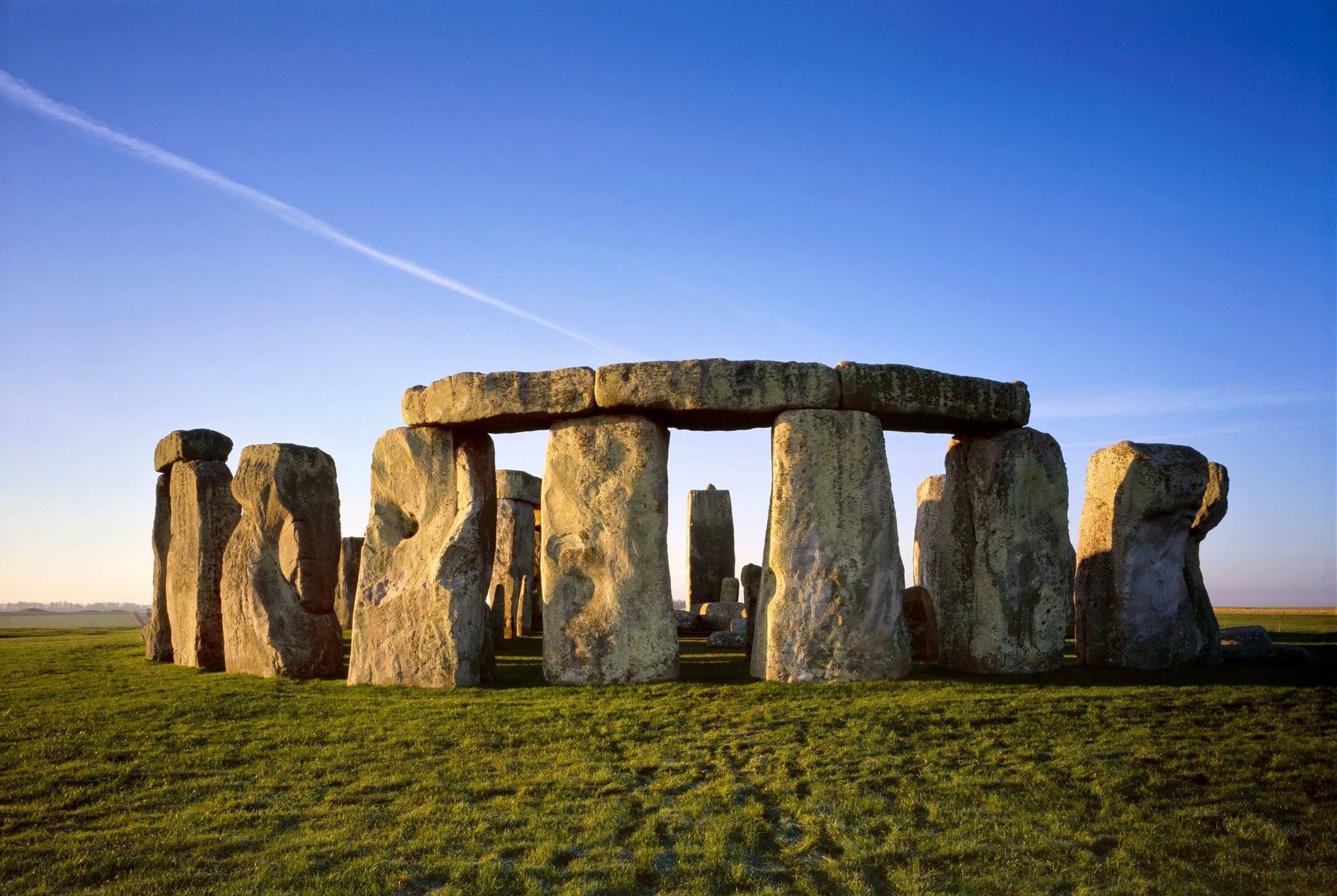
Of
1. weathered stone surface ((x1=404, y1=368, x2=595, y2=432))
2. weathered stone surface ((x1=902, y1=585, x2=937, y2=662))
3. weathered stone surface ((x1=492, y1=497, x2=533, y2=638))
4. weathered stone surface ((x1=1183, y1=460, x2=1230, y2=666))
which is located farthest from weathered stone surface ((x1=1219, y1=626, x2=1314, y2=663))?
weathered stone surface ((x1=492, y1=497, x2=533, y2=638))

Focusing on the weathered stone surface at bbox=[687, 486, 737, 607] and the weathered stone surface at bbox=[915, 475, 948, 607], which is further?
the weathered stone surface at bbox=[687, 486, 737, 607]

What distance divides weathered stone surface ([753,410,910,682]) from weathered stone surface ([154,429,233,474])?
23.7ft

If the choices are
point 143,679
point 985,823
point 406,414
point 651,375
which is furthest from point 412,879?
point 143,679

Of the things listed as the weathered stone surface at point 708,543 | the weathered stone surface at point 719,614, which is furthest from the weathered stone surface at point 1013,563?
the weathered stone surface at point 708,543

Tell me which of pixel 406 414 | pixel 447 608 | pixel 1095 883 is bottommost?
pixel 1095 883

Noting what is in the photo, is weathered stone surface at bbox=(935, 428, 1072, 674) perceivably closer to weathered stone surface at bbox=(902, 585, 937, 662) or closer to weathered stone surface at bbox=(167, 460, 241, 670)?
weathered stone surface at bbox=(902, 585, 937, 662)

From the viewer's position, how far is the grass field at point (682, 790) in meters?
4.82

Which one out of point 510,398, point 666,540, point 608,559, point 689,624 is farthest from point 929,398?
point 689,624

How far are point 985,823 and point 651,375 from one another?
542cm

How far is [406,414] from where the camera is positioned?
10.7 metres

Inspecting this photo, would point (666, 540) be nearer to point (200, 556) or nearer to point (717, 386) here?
point (717, 386)

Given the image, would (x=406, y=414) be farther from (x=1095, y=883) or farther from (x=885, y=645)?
(x=1095, y=883)

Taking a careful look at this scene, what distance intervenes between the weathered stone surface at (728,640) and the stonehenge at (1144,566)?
192 inches

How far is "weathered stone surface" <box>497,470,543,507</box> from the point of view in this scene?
17812mm
